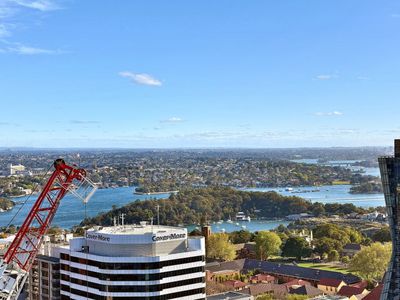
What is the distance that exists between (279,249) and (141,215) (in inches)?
2247

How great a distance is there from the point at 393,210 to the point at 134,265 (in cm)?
2028

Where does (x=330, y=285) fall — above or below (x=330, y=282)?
below

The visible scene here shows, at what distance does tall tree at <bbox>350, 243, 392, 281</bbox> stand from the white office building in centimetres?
3778

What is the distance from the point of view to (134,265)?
45.0 m

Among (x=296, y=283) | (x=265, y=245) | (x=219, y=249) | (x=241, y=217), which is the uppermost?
(x=219, y=249)

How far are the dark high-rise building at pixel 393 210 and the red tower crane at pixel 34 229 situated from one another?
23.1m

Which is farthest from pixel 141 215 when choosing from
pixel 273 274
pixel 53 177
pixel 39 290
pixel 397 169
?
pixel 397 169

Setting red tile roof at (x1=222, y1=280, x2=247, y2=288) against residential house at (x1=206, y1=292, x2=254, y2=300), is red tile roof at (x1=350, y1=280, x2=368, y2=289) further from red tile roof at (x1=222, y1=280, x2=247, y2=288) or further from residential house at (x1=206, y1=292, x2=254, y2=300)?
residential house at (x1=206, y1=292, x2=254, y2=300)

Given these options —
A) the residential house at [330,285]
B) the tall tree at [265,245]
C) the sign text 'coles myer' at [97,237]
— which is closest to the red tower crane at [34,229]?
the sign text 'coles myer' at [97,237]

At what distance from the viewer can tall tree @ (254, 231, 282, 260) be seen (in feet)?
330

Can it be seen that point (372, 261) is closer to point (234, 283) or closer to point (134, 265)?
point (234, 283)

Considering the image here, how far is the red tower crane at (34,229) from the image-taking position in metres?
44.5

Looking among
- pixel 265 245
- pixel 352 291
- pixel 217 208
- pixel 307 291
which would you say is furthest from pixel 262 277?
pixel 217 208

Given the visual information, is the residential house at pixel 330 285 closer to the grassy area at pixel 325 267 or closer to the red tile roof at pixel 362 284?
the red tile roof at pixel 362 284
